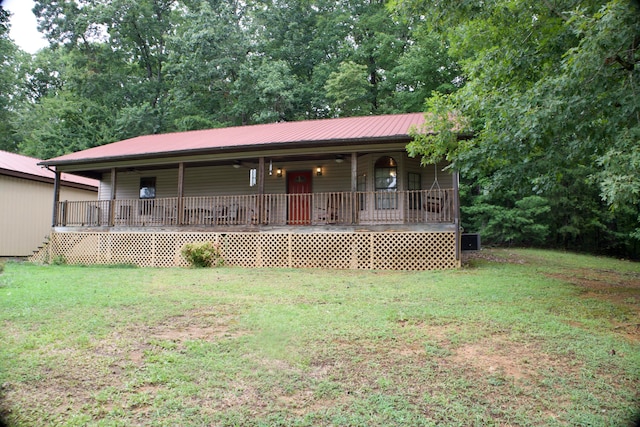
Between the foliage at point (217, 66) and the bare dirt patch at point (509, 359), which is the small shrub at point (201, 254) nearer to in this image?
the bare dirt patch at point (509, 359)

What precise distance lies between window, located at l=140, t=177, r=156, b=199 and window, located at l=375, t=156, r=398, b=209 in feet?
29.7

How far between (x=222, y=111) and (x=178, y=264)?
→ 15252 mm

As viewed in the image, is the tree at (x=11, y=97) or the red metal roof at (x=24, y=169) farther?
the tree at (x=11, y=97)

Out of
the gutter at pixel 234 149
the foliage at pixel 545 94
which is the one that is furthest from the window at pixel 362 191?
the foliage at pixel 545 94

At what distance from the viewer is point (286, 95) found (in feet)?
77.6

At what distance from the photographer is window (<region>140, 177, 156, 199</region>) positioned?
55.4 ft

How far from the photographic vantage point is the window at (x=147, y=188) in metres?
16.9

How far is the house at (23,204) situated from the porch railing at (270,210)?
1.77 metres

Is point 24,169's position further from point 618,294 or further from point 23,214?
point 618,294

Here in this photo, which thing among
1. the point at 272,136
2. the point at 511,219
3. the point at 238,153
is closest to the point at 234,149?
the point at 238,153

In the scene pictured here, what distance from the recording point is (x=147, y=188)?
17.0 meters

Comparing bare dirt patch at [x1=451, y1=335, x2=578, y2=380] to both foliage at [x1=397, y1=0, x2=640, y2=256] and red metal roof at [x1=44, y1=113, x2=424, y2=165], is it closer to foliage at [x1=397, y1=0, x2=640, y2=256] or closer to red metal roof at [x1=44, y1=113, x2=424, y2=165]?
foliage at [x1=397, y1=0, x2=640, y2=256]

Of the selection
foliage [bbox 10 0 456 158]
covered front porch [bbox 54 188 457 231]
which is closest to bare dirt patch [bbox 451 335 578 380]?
covered front porch [bbox 54 188 457 231]

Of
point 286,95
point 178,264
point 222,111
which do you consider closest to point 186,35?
→ point 222,111
